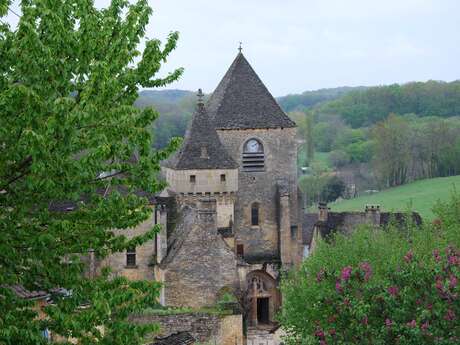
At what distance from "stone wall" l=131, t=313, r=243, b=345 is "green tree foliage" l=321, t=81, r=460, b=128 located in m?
101

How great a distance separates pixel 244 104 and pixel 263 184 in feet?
14.6

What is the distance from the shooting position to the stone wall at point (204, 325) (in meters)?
26.6

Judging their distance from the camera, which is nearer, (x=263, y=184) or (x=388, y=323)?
(x=388, y=323)

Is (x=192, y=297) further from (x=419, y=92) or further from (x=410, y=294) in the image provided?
(x=419, y=92)

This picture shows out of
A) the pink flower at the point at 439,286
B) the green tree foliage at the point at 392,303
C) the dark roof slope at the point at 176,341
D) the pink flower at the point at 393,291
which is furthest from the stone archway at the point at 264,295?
the pink flower at the point at 439,286

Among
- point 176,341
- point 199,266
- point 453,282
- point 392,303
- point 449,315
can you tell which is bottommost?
point 176,341

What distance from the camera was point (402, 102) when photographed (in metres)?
127

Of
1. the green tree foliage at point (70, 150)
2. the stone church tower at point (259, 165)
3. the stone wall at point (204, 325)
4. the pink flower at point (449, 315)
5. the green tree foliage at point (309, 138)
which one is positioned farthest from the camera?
the green tree foliage at point (309, 138)

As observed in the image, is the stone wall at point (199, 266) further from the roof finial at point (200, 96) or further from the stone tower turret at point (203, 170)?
the roof finial at point (200, 96)

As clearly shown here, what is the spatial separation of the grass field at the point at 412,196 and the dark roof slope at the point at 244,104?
3743 centimetres

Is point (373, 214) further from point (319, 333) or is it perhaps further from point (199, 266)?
point (319, 333)

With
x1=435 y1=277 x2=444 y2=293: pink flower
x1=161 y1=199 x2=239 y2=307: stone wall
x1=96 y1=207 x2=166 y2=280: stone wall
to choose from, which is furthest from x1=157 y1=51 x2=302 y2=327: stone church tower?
x1=435 y1=277 x2=444 y2=293: pink flower

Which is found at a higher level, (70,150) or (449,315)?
Answer: (70,150)

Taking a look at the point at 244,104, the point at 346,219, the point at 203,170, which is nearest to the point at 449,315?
the point at 203,170
